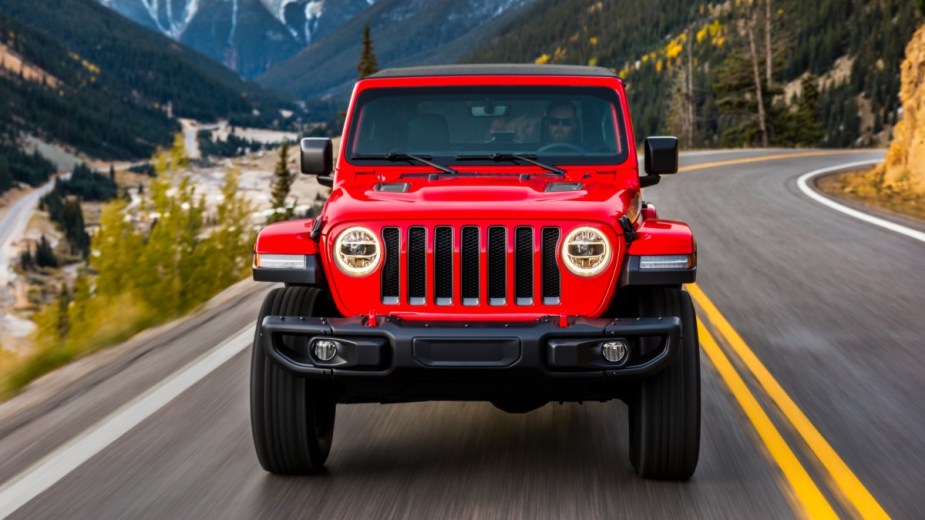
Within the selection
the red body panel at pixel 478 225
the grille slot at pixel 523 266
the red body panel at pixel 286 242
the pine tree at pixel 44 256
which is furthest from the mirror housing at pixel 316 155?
the pine tree at pixel 44 256

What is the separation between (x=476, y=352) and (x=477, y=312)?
12.3 inches

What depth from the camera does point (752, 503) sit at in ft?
14.8

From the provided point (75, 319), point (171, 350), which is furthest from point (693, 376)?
point (75, 319)

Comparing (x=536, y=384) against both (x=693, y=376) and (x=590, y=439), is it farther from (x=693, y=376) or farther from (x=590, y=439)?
(x=590, y=439)

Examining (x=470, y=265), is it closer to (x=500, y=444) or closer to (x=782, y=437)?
(x=500, y=444)

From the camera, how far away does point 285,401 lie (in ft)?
15.3

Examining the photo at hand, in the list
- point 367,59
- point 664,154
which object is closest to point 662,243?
point 664,154

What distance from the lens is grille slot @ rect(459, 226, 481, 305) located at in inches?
179

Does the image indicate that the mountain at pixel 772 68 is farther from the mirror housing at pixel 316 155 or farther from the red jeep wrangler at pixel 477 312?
the red jeep wrangler at pixel 477 312

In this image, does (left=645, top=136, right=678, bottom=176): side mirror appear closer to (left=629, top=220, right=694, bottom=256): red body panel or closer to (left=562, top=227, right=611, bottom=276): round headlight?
(left=629, top=220, right=694, bottom=256): red body panel

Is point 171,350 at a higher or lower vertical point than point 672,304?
lower

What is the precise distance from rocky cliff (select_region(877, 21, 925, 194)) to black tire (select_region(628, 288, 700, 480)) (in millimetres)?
16337

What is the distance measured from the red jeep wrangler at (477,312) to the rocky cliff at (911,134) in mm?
16146

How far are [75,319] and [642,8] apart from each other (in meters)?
184
